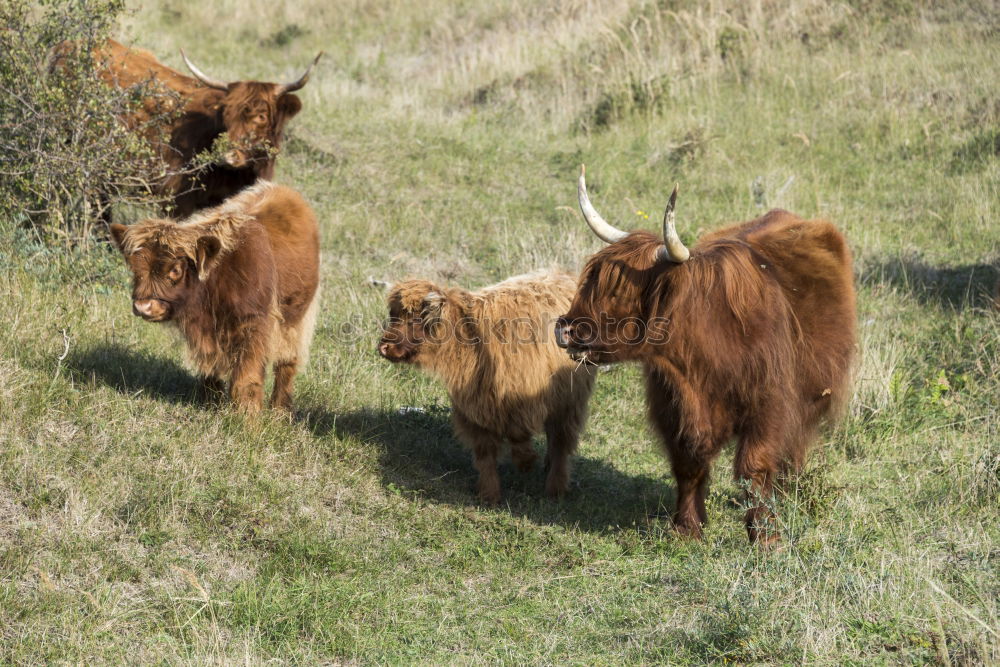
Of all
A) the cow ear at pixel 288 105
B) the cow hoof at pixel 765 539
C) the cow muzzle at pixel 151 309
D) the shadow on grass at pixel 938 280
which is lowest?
the shadow on grass at pixel 938 280

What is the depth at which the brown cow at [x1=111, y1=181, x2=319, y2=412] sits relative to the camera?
5.94m

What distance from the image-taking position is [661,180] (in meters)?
11.9

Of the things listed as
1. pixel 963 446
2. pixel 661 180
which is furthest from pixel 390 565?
pixel 661 180

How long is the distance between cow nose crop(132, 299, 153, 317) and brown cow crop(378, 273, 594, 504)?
4.35 ft

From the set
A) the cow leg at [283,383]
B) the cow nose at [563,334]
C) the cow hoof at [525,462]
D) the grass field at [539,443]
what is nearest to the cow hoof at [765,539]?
the grass field at [539,443]

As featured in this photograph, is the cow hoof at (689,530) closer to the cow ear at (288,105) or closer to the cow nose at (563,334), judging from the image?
the cow nose at (563,334)

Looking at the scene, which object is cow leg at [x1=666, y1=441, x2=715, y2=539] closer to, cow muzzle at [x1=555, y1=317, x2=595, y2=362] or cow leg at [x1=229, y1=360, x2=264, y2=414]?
cow muzzle at [x1=555, y1=317, x2=595, y2=362]

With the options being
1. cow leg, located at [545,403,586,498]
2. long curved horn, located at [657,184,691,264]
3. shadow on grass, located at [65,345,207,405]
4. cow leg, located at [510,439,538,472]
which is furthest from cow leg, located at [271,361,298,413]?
long curved horn, located at [657,184,691,264]

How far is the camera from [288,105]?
30.2 ft

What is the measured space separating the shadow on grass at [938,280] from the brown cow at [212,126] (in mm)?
5297

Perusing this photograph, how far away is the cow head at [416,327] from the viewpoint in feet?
20.7

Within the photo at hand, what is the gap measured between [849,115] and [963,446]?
24.7 feet

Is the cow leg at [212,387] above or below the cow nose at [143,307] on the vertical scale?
below

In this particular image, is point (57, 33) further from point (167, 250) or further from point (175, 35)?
point (175, 35)
